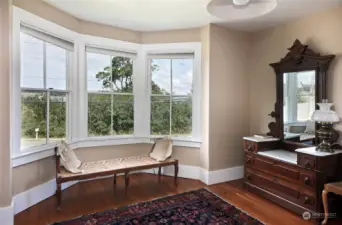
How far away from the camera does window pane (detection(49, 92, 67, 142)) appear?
10.7ft

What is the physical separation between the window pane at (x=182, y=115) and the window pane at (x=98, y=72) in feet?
3.82

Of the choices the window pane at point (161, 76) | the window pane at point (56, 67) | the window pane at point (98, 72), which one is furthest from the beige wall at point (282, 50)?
the window pane at point (56, 67)

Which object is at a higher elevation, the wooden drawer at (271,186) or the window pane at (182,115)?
the window pane at (182,115)

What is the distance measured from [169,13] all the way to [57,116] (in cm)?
212

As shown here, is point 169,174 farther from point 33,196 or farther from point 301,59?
point 301,59

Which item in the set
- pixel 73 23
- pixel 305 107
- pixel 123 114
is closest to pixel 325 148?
pixel 305 107

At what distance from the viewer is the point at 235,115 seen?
13.1ft

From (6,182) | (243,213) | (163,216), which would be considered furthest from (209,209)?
(6,182)

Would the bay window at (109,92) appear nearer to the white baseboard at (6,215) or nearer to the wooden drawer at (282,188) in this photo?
the white baseboard at (6,215)

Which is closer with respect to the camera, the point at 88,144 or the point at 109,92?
the point at 88,144

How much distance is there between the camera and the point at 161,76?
4137 millimetres

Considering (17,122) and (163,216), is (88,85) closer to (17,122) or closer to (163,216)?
(17,122)

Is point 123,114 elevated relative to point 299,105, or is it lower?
lower

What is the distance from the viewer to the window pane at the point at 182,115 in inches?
160
